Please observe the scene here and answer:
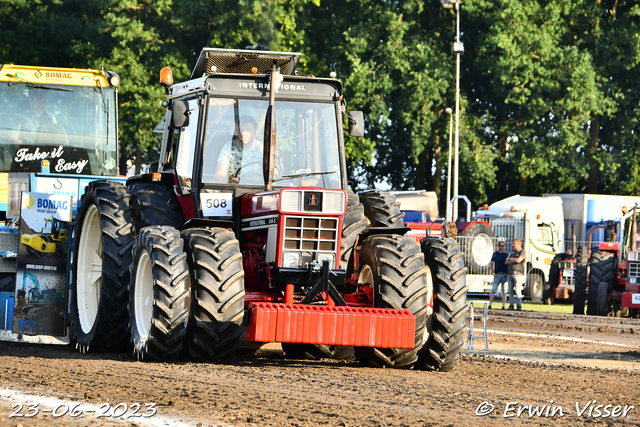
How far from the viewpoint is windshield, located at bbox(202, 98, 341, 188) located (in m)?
9.66

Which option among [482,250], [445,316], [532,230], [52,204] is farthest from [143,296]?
[532,230]

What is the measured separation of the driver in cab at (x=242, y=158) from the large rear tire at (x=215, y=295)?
40.1 inches

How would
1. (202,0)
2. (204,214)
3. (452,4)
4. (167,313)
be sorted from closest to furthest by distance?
(167,313)
(204,214)
(202,0)
(452,4)

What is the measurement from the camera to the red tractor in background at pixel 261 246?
343 inches

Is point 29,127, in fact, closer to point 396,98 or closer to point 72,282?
point 72,282

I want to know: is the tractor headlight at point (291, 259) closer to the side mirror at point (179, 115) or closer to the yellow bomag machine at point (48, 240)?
the side mirror at point (179, 115)

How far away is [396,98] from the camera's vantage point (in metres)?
40.2

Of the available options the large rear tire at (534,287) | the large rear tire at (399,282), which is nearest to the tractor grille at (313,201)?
the large rear tire at (399,282)

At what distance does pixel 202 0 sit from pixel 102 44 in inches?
153

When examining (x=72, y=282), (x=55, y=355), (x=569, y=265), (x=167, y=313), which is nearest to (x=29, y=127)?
(x=72, y=282)

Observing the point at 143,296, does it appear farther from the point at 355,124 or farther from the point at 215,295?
the point at 355,124

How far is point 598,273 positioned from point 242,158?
15004 millimetres

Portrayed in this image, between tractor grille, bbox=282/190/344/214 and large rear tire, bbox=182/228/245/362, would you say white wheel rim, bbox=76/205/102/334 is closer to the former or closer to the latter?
large rear tire, bbox=182/228/245/362

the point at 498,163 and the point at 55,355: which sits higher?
the point at 498,163
